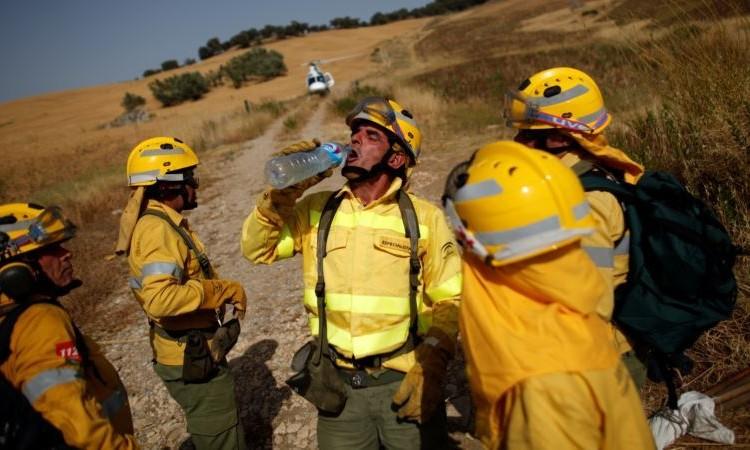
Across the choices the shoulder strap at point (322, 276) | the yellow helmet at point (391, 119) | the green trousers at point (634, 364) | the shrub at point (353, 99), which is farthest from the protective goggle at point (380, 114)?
the shrub at point (353, 99)

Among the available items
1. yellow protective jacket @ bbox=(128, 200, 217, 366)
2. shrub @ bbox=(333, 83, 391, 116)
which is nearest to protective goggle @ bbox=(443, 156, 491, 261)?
yellow protective jacket @ bbox=(128, 200, 217, 366)

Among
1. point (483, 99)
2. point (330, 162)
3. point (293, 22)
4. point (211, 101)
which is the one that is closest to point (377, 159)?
point (330, 162)

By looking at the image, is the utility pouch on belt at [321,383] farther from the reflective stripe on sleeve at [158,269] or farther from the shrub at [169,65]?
the shrub at [169,65]

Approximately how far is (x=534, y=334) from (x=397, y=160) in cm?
131

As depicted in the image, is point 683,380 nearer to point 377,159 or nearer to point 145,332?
point 377,159

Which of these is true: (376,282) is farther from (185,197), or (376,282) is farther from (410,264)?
(185,197)

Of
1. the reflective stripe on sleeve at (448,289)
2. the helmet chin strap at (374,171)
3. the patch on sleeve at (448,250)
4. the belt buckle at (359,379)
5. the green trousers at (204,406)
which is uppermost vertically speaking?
the helmet chin strap at (374,171)

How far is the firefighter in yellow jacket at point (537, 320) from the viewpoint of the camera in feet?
4.11

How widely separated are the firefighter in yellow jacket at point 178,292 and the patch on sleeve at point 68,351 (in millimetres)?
568

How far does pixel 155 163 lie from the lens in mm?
2820

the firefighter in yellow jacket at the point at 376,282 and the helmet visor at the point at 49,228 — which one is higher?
the helmet visor at the point at 49,228

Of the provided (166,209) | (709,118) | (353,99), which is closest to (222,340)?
(166,209)

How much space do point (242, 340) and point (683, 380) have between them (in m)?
4.24

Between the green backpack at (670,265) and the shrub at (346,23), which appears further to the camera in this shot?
the shrub at (346,23)
